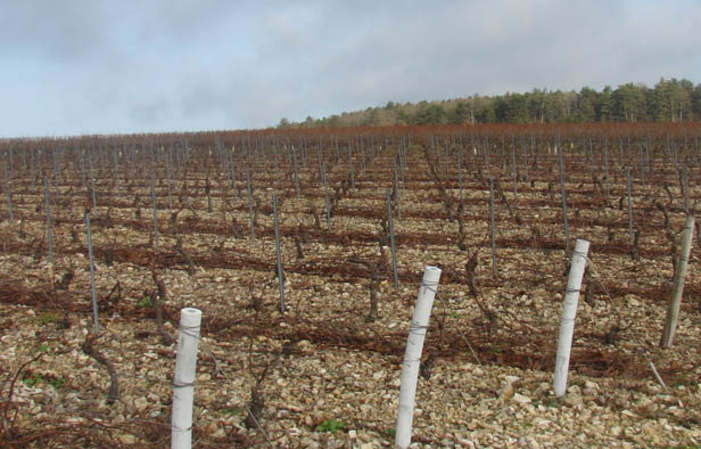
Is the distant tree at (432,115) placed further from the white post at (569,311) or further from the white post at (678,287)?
the white post at (569,311)

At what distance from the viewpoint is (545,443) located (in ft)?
11.7

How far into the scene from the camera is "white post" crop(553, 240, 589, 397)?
3881mm

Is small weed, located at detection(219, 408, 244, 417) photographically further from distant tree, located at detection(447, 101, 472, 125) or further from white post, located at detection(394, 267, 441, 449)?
distant tree, located at detection(447, 101, 472, 125)

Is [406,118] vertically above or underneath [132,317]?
above

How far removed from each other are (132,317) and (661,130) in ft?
105

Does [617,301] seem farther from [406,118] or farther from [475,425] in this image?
[406,118]

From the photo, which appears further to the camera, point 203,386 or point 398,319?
point 398,319

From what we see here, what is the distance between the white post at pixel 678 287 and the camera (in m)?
4.55

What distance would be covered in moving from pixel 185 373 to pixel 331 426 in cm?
164

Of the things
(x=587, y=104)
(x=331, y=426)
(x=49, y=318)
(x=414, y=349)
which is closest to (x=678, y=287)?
(x=414, y=349)

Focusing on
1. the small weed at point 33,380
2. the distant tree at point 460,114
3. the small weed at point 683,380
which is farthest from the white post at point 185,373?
the distant tree at point 460,114

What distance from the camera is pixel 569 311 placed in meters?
3.92

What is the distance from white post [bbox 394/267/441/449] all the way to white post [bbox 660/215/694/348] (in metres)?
2.55

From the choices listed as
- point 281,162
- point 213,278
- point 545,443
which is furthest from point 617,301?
point 281,162
